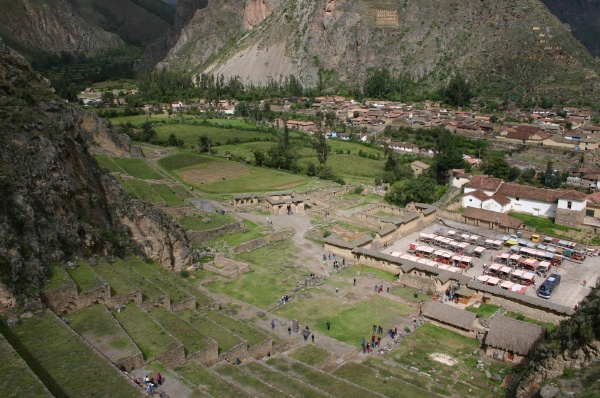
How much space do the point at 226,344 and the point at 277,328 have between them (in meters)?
6.53

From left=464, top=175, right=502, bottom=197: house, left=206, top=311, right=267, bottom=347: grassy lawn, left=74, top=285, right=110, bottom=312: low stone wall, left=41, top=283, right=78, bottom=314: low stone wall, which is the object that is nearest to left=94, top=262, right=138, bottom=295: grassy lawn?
left=74, top=285, right=110, bottom=312: low stone wall

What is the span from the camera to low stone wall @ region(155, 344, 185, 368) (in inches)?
991

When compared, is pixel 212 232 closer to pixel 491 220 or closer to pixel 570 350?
pixel 491 220

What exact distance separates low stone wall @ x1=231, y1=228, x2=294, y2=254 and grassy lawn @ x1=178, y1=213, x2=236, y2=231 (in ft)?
16.4

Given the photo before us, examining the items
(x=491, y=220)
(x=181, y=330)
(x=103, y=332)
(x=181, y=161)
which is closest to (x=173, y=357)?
(x=181, y=330)

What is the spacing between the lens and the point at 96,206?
39.6 m

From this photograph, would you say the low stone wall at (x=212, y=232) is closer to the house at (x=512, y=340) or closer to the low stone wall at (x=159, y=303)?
the low stone wall at (x=159, y=303)

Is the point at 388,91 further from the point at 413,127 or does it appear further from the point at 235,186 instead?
the point at 235,186

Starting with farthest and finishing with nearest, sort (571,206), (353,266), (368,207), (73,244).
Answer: (368,207) < (571,206) < (353,266) < (73,244)

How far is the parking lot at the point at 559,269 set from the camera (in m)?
40.5

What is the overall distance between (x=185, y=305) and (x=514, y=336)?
2057cm

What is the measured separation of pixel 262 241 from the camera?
2004 inches

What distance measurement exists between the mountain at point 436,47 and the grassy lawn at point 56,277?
140 metres

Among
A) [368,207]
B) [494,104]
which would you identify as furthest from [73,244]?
[494,104]
